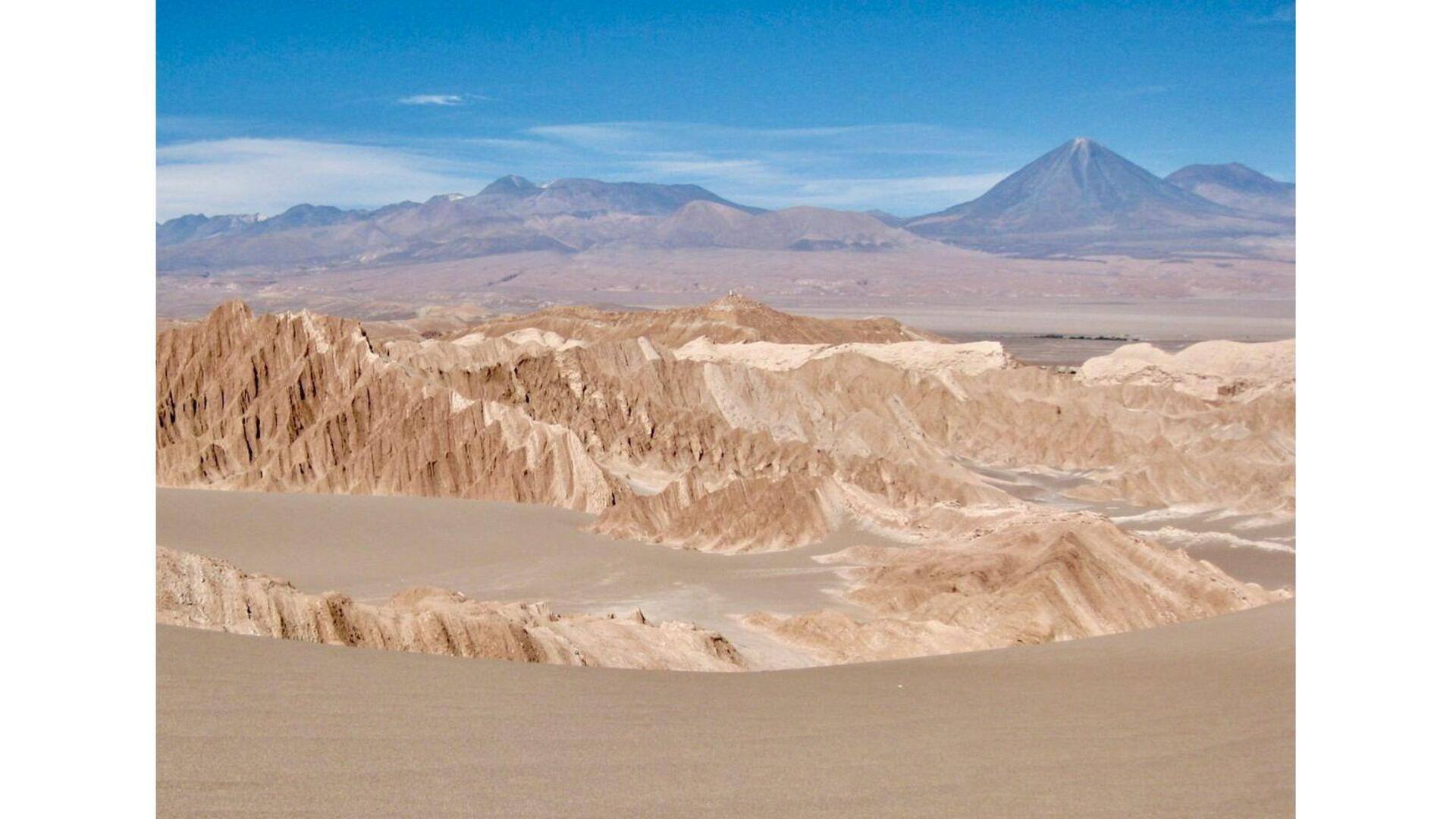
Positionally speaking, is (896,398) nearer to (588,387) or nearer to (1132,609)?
(588,387)

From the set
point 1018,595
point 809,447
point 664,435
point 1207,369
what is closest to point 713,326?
point 1207,369

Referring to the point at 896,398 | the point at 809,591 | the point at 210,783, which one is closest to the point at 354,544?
the point at 809,591

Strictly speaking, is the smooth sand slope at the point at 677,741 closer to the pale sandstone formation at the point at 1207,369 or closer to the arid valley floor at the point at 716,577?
the arid valley floor at the point at 716,577

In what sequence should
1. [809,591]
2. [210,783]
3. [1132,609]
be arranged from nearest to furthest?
[210,783]
[1132,609]
[809,591]

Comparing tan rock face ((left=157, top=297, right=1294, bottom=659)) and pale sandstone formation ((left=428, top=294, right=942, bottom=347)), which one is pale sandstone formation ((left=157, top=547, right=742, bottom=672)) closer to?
tan rock face ((left=157, top=297, right=1294, bottom=659))

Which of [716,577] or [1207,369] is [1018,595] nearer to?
[716,577]
